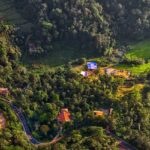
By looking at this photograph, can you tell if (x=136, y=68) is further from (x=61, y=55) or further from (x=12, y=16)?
(x=12, y=16)

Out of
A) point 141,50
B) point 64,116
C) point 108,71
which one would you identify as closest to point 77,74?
point 108,71

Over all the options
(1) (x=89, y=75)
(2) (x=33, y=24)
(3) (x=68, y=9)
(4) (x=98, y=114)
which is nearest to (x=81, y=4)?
(3) (x=68, y=9)

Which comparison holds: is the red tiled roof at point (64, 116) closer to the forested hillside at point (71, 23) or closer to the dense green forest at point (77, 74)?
the dense green forest at point (77, 74)

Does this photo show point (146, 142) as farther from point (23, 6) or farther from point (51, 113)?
point (23, 6)

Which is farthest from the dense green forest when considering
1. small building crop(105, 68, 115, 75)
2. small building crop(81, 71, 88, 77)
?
small building crop(105, 68, 115, 75)

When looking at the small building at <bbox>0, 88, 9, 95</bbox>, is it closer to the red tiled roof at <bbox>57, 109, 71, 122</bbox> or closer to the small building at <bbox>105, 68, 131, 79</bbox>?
the red tiled roof at <bbox>57, 109, 71, 122</bbox>

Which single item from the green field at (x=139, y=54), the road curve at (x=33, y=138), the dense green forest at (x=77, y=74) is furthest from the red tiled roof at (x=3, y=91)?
the green field at (x=139, y=54)
